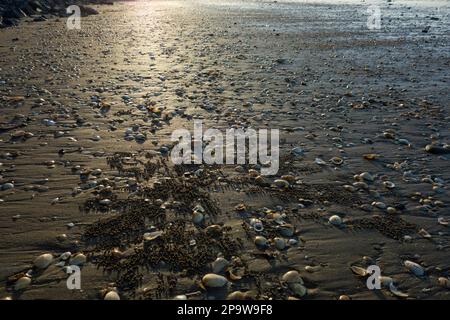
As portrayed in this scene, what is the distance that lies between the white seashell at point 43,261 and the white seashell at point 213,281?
1794 millimetres

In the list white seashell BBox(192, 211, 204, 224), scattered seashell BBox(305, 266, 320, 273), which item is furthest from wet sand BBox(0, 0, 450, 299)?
white seashell BBox(192, 211, 204, 224)

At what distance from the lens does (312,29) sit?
2336 centimetres

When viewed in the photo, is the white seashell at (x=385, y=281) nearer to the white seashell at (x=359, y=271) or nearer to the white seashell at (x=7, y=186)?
the white seashell at (x=359, y=271)

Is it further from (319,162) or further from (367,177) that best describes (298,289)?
(319,162)

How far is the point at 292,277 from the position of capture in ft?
12.7

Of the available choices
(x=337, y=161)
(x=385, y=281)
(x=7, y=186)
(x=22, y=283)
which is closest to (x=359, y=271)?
(x=385, y=281)

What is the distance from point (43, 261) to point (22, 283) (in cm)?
32

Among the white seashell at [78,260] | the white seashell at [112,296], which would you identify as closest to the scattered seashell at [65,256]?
the white seashell at [78,260]

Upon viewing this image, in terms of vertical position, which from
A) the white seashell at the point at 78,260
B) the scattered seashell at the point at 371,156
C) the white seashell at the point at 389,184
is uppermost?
the scattered seashell at the point at 371,156

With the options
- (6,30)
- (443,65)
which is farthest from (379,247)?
(6,30)

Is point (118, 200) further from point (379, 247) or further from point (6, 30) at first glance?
point (6, 30)

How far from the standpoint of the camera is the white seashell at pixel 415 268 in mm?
3980

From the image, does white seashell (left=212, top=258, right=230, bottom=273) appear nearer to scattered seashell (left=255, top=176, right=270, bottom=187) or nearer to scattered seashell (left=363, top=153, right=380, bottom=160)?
scattered seashell (left=255, top=176, right=270, bottom=187)
